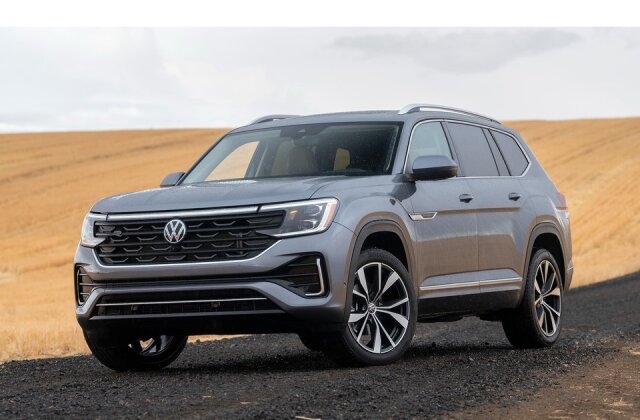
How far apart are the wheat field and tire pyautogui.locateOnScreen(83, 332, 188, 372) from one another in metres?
3.02

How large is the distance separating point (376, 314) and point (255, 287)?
1022 mm

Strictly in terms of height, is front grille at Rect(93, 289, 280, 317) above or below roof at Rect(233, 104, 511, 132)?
below

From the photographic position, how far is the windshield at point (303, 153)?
8773 mm

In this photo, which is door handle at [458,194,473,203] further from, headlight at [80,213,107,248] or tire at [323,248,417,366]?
headlight at [80,213,107,248]

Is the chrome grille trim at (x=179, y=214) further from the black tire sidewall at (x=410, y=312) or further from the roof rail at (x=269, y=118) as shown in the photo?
the roof rail at (x=269, y=118)

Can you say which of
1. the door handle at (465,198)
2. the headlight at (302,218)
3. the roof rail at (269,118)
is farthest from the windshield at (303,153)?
the headlight at (302,218)

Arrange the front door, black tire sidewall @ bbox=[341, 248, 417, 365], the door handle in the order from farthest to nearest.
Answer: the door handle → the front door → black tire sidewall @ bbox=[341, 248, 417, 365]

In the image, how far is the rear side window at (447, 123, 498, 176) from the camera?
9.63 metres

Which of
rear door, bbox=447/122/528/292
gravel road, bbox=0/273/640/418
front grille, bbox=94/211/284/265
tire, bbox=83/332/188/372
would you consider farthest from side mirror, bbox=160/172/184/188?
rear door, bbox=447/122/528/292

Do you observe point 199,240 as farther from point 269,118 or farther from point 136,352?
point 269,118

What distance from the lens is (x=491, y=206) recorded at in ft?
31.4

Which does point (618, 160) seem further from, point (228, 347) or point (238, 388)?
point (238, 388)

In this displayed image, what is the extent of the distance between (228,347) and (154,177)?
27.7 metres

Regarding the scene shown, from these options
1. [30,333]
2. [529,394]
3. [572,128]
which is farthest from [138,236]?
[572,128]
